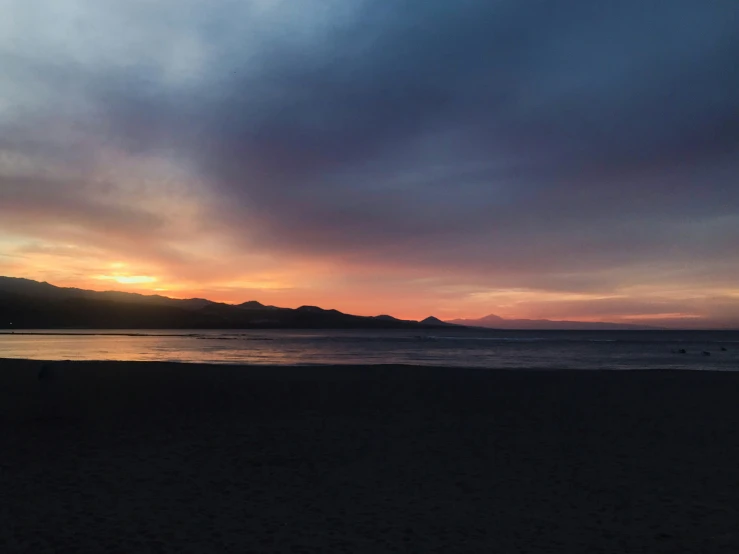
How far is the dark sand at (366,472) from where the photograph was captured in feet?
22.4

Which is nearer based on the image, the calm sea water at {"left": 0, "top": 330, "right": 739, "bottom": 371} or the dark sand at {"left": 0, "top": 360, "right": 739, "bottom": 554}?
the dark sand at {"left": 0, "top": 360, "right": 739, "bottom": 554}

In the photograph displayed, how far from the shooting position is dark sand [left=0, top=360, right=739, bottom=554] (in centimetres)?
683

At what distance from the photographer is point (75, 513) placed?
24.6 ft

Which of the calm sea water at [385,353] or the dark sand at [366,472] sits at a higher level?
the calm sea water at [385,353]

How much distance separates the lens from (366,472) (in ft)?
32.4

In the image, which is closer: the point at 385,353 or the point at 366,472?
the point at 366,472

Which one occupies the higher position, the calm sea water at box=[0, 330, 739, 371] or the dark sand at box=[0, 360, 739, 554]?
the calm sea water at box=[0, 330, 739, 371]

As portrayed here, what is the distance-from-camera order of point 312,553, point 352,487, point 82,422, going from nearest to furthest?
point 312,553 → point 352,487 → point 82,422

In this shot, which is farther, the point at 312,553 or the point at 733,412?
the point at 733,412

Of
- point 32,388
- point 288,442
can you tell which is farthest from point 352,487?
point 32,388

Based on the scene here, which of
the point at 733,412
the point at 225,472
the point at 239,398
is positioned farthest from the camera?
the point at 239,398

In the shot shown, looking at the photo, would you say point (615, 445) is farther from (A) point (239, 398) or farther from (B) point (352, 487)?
(A) point (239, 398)

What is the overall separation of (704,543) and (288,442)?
8009 mm

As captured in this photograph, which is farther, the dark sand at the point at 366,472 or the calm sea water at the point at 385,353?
the calm sea water at the point at 385,353
